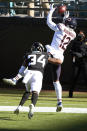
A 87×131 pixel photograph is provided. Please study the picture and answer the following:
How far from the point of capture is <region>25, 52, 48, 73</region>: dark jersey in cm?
1032

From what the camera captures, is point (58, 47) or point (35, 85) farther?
point (58, 47)

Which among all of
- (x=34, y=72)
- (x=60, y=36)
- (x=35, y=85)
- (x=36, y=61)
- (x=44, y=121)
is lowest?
(x=44, y=121)

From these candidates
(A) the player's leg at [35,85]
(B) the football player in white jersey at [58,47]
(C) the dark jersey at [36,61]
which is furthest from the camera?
(B) the football player in white jersey at [58,47]

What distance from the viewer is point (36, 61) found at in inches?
408

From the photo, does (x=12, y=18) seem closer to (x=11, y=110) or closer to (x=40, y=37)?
(x=40, y=37)

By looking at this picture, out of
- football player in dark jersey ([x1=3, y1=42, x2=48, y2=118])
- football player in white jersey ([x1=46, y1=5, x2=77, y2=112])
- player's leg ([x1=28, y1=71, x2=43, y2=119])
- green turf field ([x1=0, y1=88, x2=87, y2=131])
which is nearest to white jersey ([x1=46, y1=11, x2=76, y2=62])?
football player in white jersey ([x1=46, y1=5, x2=77, y2=112])

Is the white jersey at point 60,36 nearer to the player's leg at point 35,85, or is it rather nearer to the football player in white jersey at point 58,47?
the football player in white jersey at point 58,47

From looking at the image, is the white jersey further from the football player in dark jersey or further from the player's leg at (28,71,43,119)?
the player's leg at (28,71,43,119)

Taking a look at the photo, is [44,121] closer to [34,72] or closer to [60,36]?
[34,72]

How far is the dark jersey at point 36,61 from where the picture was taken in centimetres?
1032

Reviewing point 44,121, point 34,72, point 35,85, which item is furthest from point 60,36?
point 44,121

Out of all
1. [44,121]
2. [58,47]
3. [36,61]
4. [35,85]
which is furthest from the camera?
[58,47]

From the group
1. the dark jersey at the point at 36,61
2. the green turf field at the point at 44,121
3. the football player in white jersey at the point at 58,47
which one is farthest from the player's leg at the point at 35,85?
the football player in white jersey at the point at 58,47

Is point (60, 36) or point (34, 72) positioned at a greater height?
point (60, 36)
